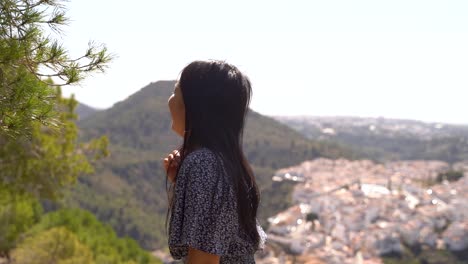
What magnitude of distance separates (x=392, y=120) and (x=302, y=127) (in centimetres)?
4679

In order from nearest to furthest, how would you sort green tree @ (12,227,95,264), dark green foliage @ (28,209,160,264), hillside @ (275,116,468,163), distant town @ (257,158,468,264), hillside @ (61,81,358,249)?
green tree @ (12,227,95,264), dark green foliage @ (28,209,160,264), distant town @ (257,158,468,264), hillside @ (61,81,358,249), hillside @ (275,116,468,163)

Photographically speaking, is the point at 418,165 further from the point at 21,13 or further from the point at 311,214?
the point at 21,13

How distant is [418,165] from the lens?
85000 mm

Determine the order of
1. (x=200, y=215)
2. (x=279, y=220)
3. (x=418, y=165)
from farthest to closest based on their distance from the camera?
(x=418, y=165) → (x=279, y=220) → (x=200, y=215)

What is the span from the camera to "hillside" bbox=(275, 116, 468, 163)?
4288 inches

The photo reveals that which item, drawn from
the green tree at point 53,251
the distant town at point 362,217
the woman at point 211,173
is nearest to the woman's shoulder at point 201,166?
the woman at point 211,173

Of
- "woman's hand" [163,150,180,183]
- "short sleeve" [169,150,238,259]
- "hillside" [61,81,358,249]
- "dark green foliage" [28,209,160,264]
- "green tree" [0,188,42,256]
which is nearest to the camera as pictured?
Result: "short sleeve" [169,150,238,259]

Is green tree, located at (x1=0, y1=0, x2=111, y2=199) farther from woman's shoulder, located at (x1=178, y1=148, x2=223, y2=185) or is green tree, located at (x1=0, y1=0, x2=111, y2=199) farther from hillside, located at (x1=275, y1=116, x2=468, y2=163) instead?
hillside, located at (x1=275, y1=116, x2=468, y2=163)

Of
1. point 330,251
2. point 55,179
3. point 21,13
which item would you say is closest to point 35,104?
point 21,13

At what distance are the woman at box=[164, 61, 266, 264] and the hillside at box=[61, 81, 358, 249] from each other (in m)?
39.0

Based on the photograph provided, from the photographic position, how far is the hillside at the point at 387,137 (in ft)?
357

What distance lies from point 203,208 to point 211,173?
0.10m

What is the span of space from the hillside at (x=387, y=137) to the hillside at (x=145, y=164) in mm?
33062

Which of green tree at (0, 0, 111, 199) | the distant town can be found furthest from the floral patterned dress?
the distant town
